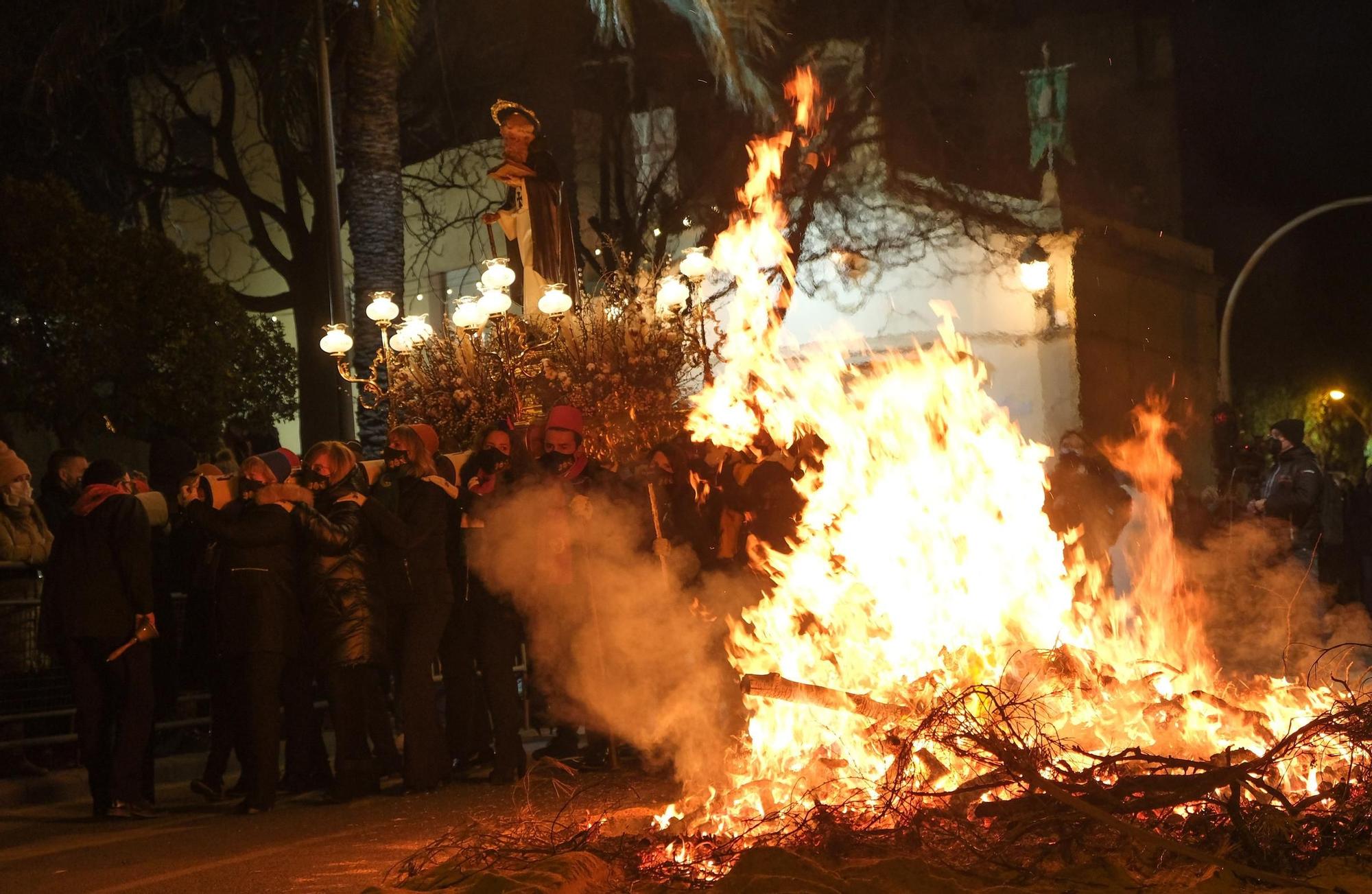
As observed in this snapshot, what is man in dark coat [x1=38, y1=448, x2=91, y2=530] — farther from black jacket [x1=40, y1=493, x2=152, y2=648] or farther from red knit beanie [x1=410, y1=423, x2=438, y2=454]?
red knit beanie [x1=410, y1=423, x2=438, y2=454]

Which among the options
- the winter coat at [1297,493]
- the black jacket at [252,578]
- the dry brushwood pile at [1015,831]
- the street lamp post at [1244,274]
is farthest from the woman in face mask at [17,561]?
the street lamp post at [1244,274]

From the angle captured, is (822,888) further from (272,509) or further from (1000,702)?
(272,509)

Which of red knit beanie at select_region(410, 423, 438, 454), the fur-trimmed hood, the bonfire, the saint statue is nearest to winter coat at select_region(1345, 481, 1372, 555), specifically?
the bonfire

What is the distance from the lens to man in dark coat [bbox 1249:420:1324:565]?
43.9 ft

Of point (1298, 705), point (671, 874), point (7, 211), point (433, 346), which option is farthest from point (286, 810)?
point (7, 211)

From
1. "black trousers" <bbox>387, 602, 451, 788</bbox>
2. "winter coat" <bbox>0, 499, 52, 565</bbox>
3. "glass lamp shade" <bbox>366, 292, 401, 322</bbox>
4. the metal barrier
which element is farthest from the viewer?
"glass lamp shade" <bbox>366, 292, 401, 322</bbox>

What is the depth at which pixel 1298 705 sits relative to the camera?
6457 mm

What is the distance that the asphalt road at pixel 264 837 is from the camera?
6262mm

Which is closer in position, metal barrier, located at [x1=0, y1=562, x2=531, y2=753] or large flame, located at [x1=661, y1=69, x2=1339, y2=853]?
large flame, located at [x1=661, y1=69, x2=1339, y2=853]

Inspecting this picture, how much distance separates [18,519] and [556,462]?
3570mm

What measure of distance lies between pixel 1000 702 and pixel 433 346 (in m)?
8.74

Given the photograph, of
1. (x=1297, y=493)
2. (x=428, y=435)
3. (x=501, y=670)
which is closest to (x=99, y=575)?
(x=501, y=670)

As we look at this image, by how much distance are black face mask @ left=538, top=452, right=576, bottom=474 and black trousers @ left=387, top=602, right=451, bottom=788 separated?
998 mm

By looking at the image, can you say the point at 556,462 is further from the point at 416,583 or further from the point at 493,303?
the point at 493,303
